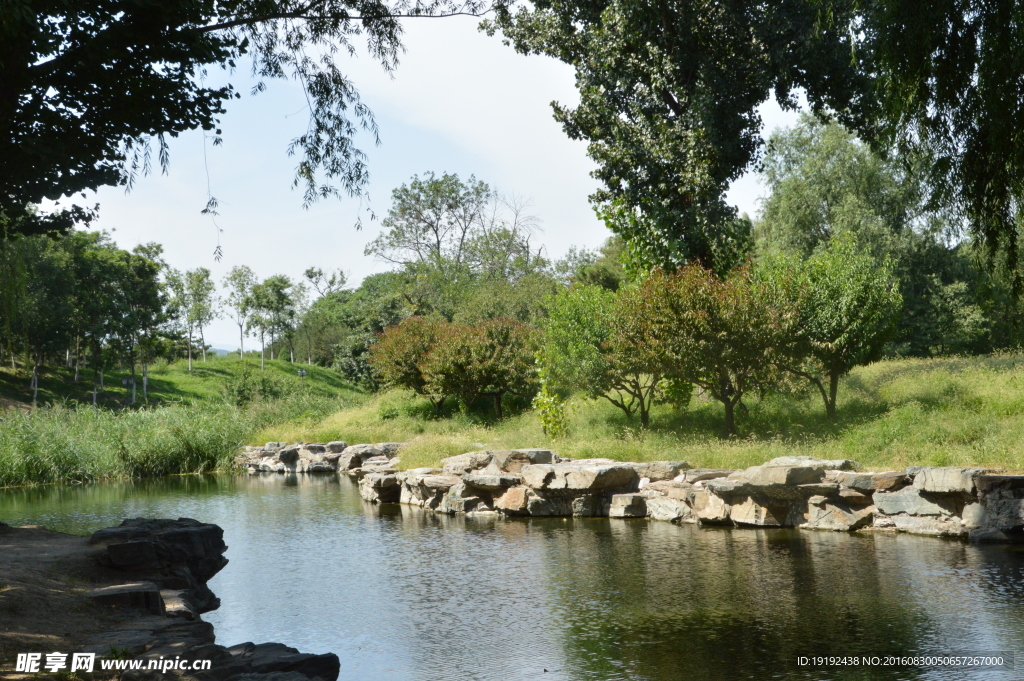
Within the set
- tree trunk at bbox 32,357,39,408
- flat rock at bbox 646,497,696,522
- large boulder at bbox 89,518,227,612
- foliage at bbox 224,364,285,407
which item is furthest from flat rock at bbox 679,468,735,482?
tree trunk at bbox 32,357,39,408

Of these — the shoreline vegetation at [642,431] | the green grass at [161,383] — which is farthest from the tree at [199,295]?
the shoreline vegetation at [642,431]

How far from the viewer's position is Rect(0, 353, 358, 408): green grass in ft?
129

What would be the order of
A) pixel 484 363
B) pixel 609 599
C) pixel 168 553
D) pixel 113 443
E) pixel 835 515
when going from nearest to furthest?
pixel 168 553, pixel 609 599, pixel 835 515, pixel 113 443, pixel 484 363

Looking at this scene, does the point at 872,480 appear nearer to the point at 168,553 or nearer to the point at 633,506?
the point at 633,506

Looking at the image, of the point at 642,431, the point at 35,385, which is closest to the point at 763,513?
the point at 642,431

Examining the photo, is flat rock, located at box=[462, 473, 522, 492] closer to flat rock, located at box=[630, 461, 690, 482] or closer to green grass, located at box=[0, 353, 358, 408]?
flat rock, located at box=[630, 461, 690, 482]

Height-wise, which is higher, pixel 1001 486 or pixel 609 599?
pixel 1001 486

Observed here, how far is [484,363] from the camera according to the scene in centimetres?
2517

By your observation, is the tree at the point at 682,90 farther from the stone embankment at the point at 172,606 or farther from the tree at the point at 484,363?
the stone embankment at the point at 172,606

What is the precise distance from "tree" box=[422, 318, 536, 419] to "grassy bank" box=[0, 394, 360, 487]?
6.84m

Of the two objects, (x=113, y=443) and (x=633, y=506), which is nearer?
(x=633, y=506)

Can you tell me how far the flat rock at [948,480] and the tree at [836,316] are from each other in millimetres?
5556

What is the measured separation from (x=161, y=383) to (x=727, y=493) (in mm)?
40927

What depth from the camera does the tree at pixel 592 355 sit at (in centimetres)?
1828
